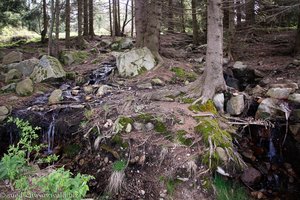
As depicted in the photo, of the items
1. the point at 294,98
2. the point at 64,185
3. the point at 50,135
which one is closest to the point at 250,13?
the point at 294,98

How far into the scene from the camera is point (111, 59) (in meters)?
10.6

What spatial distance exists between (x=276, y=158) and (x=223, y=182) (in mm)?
1801

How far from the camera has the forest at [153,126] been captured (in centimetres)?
423

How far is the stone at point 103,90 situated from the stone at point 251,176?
13.4 ft

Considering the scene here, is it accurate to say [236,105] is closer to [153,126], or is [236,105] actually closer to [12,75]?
[153,126]

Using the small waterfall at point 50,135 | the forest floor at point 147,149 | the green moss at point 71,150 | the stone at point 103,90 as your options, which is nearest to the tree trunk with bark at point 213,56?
the forest floor at point 147,149

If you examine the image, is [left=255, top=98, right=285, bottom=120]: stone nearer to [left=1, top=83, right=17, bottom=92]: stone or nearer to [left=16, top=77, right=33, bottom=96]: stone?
[left=16, top=77, right=33, bottom=96]: stone

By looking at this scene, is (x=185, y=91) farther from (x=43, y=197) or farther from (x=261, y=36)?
(x=261, y=36)

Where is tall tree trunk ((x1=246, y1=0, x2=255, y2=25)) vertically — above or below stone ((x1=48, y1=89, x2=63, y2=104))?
above

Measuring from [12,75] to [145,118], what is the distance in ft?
18.5

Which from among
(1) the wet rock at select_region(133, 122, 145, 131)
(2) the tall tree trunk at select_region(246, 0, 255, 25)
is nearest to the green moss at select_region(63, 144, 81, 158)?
(1) the wet rock at select_region(133, 122, 145, 131)

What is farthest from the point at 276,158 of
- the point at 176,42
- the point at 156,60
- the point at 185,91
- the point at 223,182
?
the point at 176,42

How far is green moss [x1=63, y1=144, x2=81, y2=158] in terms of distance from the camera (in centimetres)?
535

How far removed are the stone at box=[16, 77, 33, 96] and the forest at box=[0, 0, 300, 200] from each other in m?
0.03
